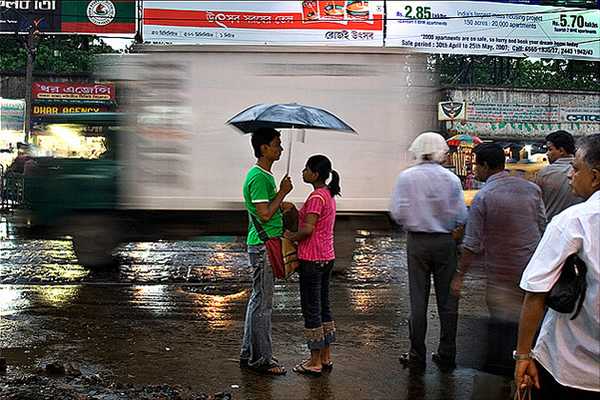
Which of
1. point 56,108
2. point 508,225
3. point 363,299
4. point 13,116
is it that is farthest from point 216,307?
point 56,108

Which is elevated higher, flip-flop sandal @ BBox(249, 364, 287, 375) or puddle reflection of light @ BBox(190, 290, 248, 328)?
flip-flop sandal @ BBox(249, 364, 287, 375)

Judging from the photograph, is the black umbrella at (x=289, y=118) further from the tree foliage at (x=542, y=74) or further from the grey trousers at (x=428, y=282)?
the tree foliage at (x=542, y=74)

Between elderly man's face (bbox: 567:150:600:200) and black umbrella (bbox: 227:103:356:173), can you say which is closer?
elderly man's face (bbox: 567:150:600:200)

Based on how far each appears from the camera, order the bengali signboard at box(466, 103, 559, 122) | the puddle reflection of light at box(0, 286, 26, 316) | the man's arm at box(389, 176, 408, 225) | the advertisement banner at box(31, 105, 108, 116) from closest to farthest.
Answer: the man's arm at box(389, 176, 408, 225) < the puddle reflection of light at box(0, 286, 26, 316) < the advertisement banner at box(31, 105, 108, 116) < the bengali signboard at box(466, 103, 559, 122)

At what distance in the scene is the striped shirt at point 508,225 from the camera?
4.95 meters

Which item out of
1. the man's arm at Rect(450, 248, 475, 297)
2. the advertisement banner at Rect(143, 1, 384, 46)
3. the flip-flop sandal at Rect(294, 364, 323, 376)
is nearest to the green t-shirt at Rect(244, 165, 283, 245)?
the flip-flop sandal at Rect(294, 364, 323, 376)

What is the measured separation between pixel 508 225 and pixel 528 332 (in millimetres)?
2299

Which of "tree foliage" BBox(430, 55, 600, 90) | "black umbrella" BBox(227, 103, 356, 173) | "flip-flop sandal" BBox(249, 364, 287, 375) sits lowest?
"flip-flop sandal" BBox(249, 364, 287, 375)

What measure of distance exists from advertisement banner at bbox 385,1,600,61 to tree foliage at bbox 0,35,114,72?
13.1 metres

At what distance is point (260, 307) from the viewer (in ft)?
18.3

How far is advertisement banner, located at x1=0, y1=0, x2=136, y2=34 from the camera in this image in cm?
2584

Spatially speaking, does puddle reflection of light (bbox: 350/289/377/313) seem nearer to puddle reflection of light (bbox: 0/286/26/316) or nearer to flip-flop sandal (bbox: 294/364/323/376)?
flip-flop sandal (bbox: 294/364/323/376)

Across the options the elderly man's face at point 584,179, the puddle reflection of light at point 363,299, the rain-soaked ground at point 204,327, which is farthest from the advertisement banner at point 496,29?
the elderly man's face at point 584,179

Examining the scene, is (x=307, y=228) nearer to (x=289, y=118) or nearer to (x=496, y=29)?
(x=289, y=118)
